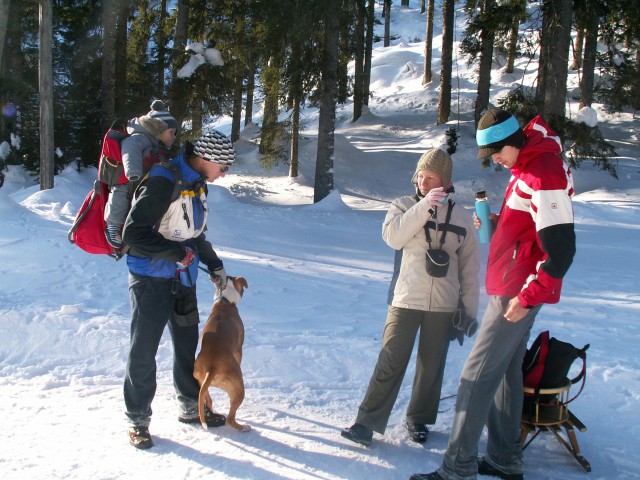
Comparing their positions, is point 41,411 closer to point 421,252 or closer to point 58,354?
point 58,354

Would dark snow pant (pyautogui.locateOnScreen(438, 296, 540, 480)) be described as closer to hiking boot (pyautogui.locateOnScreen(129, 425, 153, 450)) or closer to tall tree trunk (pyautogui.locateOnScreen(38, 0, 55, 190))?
hiking boot (pyautogui.locateOnScreen(129, 425, 153, 450))

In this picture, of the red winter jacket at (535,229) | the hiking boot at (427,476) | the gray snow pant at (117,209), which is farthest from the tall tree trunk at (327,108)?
the hiking boot at (427,476)

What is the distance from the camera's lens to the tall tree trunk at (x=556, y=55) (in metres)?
13.3

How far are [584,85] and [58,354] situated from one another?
19.8 m

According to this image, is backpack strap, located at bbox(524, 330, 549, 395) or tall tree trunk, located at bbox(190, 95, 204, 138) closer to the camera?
backpack strap, located at bbox(524, 330, 549, 395)

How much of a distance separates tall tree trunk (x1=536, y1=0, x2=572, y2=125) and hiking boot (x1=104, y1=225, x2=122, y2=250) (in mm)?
12308

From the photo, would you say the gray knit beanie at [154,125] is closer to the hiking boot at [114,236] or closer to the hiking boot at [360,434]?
the hiking boot at [114,236]

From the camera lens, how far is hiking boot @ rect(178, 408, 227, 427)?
3.88 metres

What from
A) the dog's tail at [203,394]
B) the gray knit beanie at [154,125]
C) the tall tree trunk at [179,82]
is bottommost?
the dog's tail at [203,394]

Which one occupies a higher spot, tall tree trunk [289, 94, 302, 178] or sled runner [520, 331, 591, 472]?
tall tree trunk [289, 94, 302, 178]

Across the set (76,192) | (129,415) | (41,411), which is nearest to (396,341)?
(129,415)

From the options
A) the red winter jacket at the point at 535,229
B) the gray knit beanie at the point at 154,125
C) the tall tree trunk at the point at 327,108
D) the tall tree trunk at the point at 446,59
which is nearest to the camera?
the red winter jacket at the point at 535,229

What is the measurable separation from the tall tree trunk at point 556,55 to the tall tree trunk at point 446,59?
8662 mm

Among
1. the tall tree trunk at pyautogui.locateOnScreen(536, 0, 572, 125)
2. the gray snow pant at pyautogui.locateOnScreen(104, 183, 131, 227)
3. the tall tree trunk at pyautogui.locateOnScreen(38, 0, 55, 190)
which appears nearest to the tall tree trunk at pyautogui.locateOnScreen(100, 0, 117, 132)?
the tall tree trunk at pyautogui.locateOnScreen(38, 0, 55, 190)
